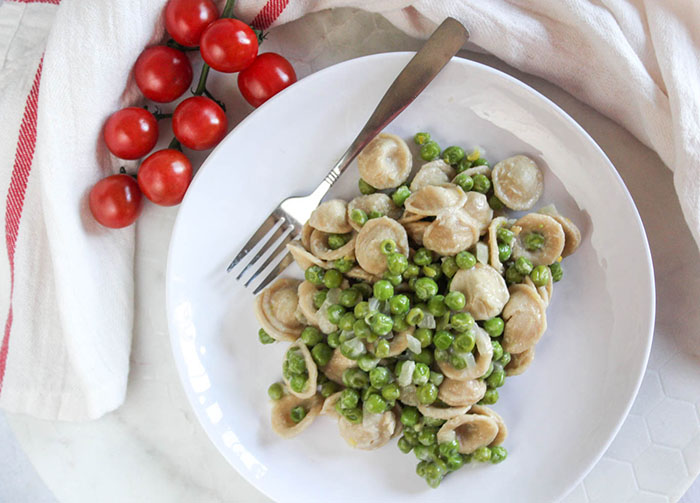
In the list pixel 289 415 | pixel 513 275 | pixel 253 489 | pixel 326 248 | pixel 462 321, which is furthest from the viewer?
pixel 253 489

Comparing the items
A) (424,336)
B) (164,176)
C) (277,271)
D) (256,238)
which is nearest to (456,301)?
(424,336)

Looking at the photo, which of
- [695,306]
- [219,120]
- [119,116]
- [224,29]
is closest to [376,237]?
[219,120]

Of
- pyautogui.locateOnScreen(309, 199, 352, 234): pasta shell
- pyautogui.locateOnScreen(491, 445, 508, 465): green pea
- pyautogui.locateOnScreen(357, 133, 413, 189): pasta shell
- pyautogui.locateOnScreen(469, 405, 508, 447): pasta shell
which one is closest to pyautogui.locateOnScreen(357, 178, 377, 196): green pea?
pyautogui.locateOnScreen(357, 133, 413, 189): pasta shell

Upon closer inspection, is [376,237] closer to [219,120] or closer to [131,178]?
[219,120]

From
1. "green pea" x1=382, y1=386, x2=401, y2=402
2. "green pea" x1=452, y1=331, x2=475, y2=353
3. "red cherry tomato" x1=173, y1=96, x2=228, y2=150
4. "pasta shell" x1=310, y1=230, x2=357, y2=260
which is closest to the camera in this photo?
"green pea" x1=452, y1=331, x2=475, y2=353

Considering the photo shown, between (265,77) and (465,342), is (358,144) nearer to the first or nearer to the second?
(265,77)

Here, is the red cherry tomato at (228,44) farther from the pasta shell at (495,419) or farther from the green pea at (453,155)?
the pasta shell at (495,419)

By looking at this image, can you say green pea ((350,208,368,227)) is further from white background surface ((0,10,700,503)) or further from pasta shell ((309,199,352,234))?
white background surface ((0,10,700,503))

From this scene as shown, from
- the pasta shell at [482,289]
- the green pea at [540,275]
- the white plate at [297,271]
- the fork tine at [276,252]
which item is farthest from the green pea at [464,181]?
the fork tine at [276,252]
